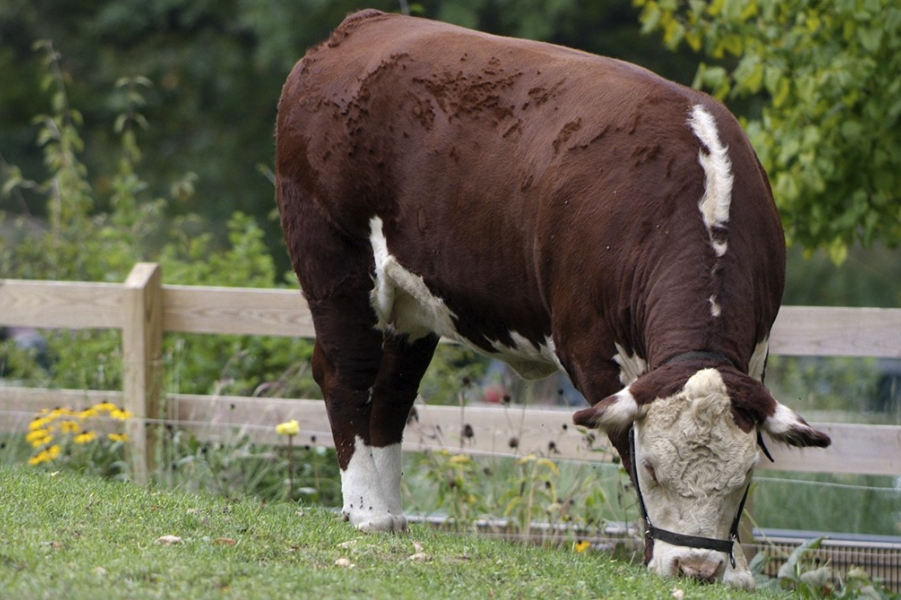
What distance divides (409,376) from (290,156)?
A: 114 cm

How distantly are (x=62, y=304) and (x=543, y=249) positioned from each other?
4.11 meters

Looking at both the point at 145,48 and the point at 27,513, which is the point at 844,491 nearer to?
the point at 27,513

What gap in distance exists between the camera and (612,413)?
4.52 meters

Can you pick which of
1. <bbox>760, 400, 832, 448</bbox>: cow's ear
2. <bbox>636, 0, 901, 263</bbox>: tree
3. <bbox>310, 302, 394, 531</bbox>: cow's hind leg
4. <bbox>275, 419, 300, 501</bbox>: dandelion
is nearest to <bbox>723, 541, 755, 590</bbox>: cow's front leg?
<bbox>760, 400, 832, 448</bbox>: cow's ear

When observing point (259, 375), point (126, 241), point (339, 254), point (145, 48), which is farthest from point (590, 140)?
point (145, 48)

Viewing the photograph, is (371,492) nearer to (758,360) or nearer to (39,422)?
(758,360)

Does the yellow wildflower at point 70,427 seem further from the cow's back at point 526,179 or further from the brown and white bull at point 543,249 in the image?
the cow's back at point 526,179

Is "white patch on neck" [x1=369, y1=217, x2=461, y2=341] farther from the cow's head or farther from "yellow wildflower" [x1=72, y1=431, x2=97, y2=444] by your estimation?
"yellow wildflower" [x1=72, y1=431, x2=97, y2=444]

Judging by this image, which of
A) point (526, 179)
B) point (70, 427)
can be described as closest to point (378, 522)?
point (526, 179)

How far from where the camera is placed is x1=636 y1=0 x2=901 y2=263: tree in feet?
24.9

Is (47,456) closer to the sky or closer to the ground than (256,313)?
closer to the ground

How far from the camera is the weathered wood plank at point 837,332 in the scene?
23.3ft

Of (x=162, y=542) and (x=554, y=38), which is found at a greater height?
(x=554, y=38)

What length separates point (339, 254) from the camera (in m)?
6.12
